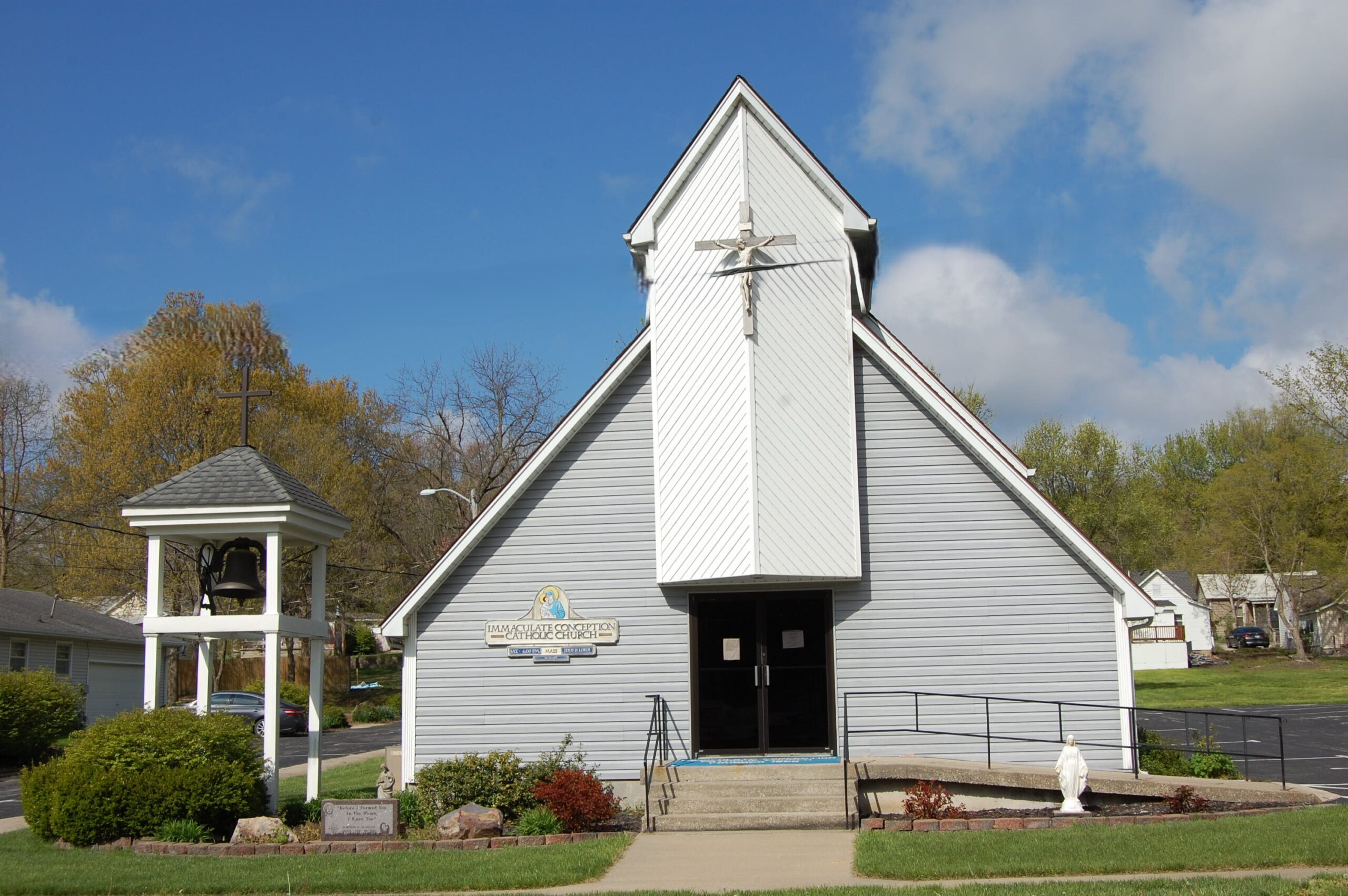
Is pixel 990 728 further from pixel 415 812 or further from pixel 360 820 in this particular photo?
pixel 360 820

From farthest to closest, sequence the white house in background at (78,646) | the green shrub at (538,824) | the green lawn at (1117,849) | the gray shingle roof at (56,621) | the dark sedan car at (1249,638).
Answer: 1. the dark sedan car at (1249,638)
2. the white house in background at (78,646)
3. the gray shingle roof at (56,621)
4. the green shrub at (538,824)
5. the green lawn at (1117,849)

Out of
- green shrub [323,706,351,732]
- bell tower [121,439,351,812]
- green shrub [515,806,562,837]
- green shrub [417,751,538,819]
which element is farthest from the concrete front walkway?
green shrub [323,706,351,732]

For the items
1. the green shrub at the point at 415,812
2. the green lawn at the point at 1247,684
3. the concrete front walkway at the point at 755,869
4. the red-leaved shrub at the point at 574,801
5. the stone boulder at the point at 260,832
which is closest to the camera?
the concrete front walkway at the point at 755,869

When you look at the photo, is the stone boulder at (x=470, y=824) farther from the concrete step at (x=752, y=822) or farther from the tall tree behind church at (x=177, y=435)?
the tall tree behind church at (x=177, y=435)

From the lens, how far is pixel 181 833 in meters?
13.7

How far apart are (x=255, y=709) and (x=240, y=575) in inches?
885

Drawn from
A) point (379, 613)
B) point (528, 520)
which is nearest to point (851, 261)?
point (528, 520)

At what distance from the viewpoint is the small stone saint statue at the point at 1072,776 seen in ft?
45.9

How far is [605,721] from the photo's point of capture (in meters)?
16.3

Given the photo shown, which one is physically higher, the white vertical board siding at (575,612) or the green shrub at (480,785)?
the white vertical board siding at (575,612)

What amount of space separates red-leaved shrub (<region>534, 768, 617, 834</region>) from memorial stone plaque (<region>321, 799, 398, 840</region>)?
1711 millimetres

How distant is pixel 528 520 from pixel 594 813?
4.32 m

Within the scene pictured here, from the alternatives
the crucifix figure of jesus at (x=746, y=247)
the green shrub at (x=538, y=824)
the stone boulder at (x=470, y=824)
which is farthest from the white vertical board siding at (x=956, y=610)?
the stone boulder at (x=470, y=824)

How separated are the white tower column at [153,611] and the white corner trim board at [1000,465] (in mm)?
9655
